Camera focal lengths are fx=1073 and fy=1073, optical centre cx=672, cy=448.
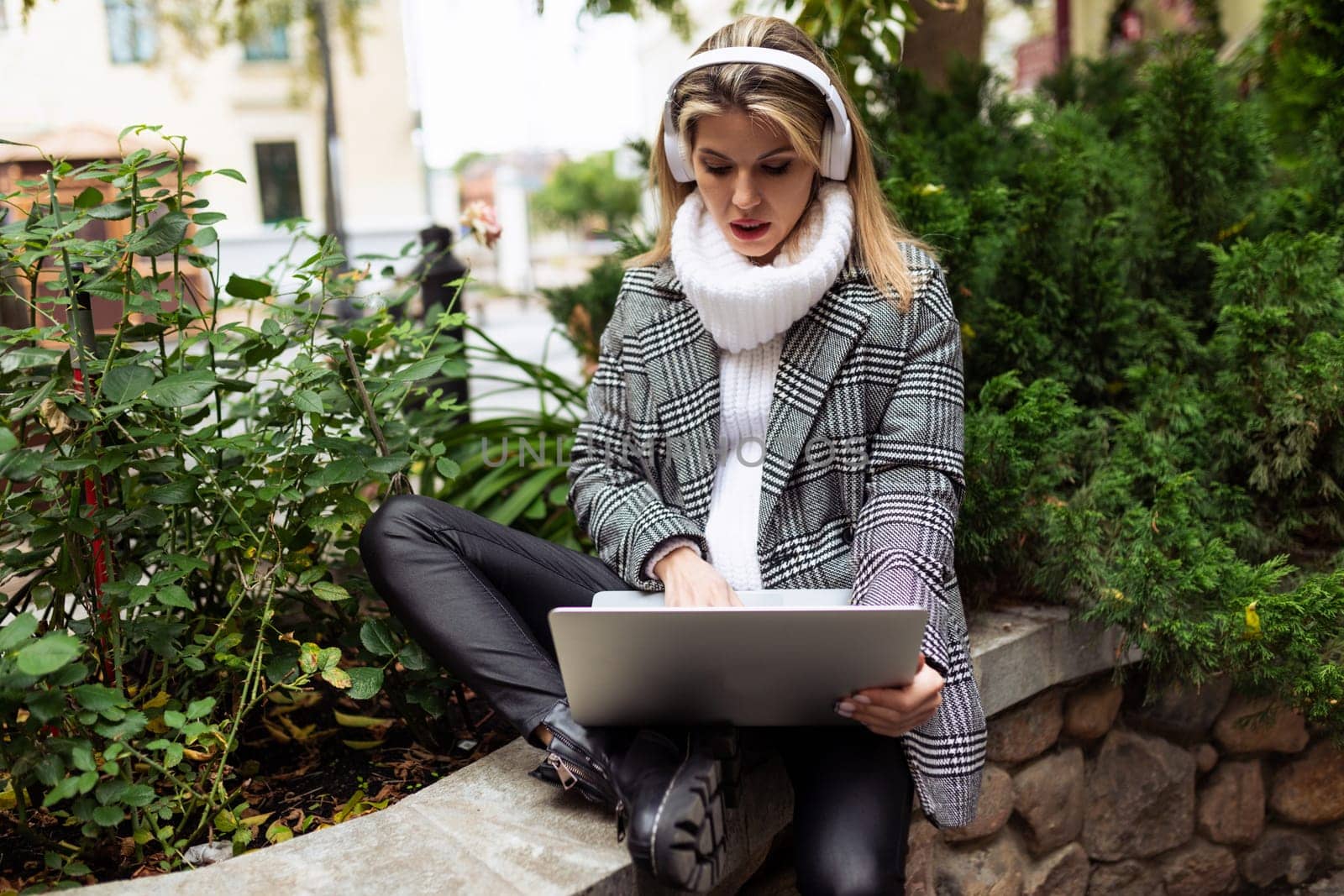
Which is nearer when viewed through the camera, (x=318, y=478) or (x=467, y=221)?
(x=318, y=478)

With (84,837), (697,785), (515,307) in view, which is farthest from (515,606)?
(515,307)

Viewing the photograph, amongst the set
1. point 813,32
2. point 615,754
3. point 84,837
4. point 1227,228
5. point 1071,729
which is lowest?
point 1071,729

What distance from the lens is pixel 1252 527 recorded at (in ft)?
7.13

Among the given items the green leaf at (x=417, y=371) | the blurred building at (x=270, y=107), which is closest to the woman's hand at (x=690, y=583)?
the green leaf at (x=417, y=371)

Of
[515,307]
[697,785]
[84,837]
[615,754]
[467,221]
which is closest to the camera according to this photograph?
[697,785]

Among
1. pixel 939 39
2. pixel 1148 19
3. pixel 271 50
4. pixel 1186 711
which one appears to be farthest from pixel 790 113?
pixel 271 50

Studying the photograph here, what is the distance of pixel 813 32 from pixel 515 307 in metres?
23.7

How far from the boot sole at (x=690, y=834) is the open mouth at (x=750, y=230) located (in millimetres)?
875

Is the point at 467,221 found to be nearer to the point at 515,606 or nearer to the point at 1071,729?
the point at 515,606

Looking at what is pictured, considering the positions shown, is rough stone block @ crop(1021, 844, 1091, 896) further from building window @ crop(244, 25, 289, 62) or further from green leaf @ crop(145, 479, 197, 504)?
building window @ crop(244, 25, 289, 62)

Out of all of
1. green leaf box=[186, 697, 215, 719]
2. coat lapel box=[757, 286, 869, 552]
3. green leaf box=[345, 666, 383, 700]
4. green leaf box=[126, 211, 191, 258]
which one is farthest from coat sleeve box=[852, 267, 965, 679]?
green leaf box=[126, 211, 191, 258]

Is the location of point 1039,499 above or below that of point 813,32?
below

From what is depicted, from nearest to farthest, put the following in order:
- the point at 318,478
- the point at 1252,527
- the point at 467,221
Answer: the point at 318,478 < the point at 1252,527 < the point at 467,221

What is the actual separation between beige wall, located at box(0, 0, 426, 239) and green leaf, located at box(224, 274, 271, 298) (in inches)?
599
